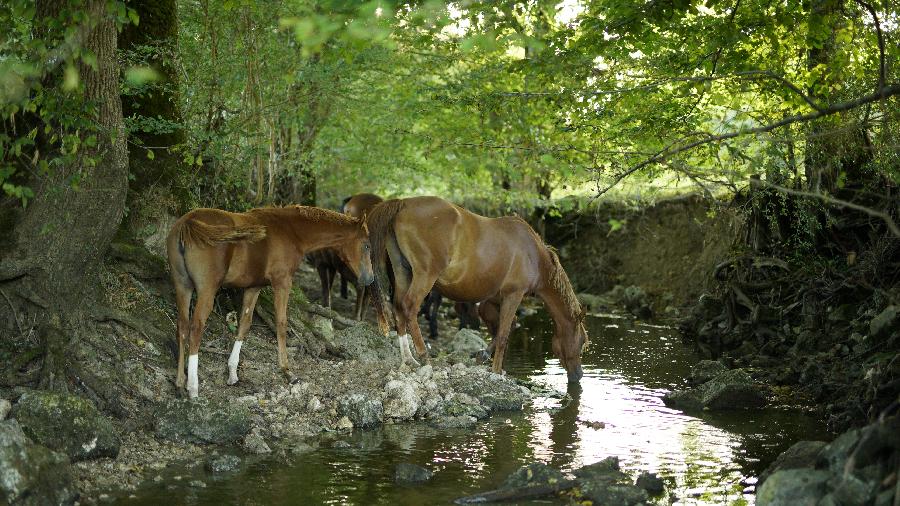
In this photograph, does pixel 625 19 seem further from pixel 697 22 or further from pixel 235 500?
pixel 235 500

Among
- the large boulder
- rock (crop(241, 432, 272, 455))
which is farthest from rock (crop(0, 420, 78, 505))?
the large boulder

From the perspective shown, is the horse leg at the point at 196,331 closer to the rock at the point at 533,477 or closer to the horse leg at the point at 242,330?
the horse leg at the point at 242,330

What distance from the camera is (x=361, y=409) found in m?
8.91

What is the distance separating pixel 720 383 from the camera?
1033cm

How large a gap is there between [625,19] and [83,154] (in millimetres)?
5330

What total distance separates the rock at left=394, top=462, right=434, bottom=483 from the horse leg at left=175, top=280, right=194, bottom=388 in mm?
2929

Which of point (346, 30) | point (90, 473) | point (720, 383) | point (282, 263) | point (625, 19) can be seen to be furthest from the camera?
point (720, 383)

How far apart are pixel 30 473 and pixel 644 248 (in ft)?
62.7

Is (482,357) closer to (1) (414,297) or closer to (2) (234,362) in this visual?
(1) (414,297)

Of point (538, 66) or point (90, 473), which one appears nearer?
point (90, 473)

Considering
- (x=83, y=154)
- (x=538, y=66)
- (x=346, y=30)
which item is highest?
(x=538, y=66)

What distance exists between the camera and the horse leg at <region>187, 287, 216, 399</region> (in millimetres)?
8688

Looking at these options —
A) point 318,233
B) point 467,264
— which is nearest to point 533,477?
point 318,233

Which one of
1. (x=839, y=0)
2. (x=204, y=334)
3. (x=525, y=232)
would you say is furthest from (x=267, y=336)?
(x=839, y=0)
